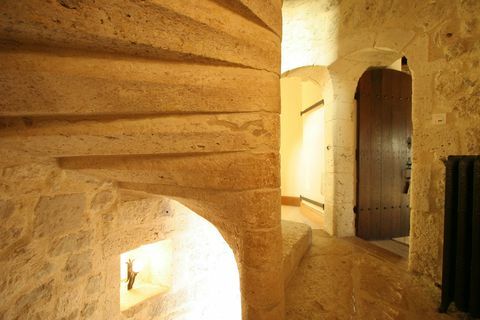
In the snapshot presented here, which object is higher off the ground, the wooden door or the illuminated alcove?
the wooden door

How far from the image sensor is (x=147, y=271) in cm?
222

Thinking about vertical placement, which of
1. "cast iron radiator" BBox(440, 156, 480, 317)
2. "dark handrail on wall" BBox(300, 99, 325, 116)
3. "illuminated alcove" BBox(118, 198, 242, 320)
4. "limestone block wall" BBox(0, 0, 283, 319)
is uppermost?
"dark handrail on wall" BBox(300, 99, 325, 116)

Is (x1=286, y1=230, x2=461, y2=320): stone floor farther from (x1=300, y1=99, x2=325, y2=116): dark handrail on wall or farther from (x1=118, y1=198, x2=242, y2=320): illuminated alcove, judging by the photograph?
(x1=300, y1=99, x2=325, y2=116): dark handrail on wall

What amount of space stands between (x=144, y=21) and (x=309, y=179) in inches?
147

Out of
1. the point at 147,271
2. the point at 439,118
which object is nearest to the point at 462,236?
the point at 439,118

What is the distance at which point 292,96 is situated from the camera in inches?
187

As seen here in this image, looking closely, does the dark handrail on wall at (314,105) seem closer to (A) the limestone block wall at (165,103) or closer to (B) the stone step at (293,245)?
(B) the stone step at (293,245)

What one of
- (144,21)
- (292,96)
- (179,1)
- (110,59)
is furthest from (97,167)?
(292,96)

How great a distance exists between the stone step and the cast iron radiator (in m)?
0.90

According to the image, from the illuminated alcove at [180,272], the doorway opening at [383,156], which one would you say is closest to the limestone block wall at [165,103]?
the illuminated alcove at [180,272]

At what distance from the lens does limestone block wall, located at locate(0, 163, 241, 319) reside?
48.7 inches

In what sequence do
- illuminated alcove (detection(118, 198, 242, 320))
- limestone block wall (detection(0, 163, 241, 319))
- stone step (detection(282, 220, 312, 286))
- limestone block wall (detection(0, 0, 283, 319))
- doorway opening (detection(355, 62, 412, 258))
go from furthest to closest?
doorway opening (detection(355, 62, 412, 258)), illuminated alcove (detection(118, 198, 242, 320)), stone step (detection(282, 220, 312, 286)), limestone block wall (detection(0, 163, 241, 319)), limestone block wall (detection(0, 0, 283, 319))

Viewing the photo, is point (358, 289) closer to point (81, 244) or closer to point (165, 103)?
point (165, 103)

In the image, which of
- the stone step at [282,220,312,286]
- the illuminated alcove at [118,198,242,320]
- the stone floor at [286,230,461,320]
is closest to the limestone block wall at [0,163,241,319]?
the illuminated alcove at [118,198,242,320]
